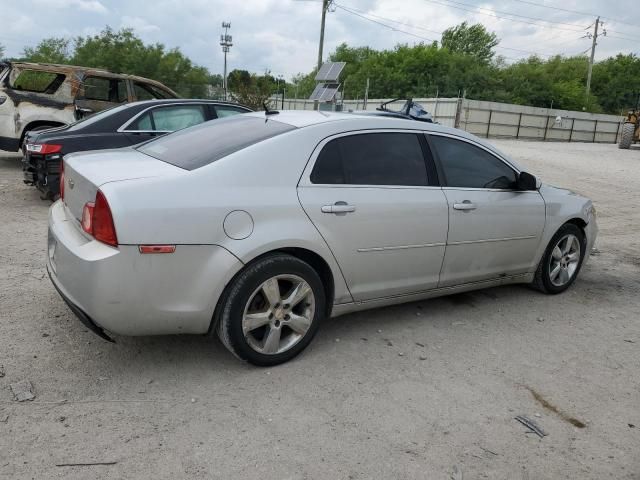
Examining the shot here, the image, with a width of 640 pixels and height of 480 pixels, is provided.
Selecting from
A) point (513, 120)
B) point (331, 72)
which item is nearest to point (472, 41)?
point (513, 120)

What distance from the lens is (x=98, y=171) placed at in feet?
10.6

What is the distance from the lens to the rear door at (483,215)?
416cm

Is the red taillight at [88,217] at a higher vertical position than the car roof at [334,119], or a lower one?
lower

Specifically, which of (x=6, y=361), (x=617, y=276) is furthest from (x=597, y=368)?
(x=6, y=361)

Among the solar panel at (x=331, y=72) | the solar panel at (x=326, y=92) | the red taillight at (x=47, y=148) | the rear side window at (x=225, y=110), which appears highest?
the solar panel at (x=331, y=72)

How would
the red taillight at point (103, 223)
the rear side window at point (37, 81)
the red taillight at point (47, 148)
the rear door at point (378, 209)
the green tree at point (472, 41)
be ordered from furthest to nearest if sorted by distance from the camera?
the green tree at point (472, 41)
the rear side window at point (37, 81)
the red taillight at point (47, 148)
the rear door at point (378, 209)
the red taillight at point (103, 223)

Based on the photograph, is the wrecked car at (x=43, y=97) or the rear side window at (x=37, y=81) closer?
the wrecked car at (x=43, y=97)

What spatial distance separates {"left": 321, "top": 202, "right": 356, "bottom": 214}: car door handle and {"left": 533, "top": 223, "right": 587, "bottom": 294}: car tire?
230 cm

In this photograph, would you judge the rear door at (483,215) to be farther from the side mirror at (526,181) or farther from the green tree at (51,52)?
the green tree at (51,52)

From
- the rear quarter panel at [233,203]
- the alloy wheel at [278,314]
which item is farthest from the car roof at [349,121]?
the alloy wheel at [278,314]

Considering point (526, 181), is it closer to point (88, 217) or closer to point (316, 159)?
point (316, 159)

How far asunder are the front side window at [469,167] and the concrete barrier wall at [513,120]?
27.2 metres

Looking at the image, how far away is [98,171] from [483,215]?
2.73 m

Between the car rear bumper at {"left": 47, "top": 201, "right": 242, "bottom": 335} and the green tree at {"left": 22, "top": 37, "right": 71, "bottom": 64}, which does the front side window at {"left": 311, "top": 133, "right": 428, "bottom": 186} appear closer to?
the car rear bumper at {"left": 47, "top": 201, "right": 242, "bottom": 335}
